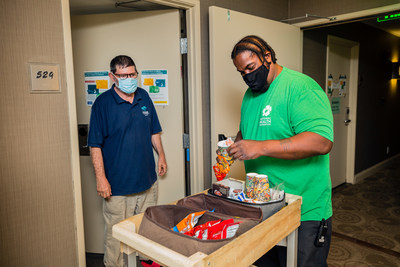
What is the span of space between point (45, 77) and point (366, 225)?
337cm

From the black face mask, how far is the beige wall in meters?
1.04

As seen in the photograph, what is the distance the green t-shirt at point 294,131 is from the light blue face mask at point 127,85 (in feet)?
3.37

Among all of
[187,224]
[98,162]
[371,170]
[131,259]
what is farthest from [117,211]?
[371,170]

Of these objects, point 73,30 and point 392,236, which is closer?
point 73,30

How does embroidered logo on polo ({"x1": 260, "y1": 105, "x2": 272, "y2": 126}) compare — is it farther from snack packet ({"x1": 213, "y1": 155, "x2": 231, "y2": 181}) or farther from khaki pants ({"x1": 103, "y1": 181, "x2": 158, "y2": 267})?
khaki pants ({"x1": 103, "y1": 181, "x2": 158, "y2": 267})

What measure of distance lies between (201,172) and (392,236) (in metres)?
2.11

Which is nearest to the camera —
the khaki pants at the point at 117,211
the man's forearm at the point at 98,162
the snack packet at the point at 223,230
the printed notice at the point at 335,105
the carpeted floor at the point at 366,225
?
the snack packet at the point at 223,230

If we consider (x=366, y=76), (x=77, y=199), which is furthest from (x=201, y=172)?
(x=366, y=76)

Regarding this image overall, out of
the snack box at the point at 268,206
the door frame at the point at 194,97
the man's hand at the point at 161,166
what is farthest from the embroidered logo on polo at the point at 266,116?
the man's hand at the point at 161,166

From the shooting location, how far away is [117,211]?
7.32 feet

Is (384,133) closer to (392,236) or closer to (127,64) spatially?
(392,236)

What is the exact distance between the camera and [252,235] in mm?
1011

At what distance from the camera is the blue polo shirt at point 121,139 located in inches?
84.2

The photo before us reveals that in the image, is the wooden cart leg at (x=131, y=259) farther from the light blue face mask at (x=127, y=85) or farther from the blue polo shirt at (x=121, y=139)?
the light blue face mask at (x=127, y=85)
